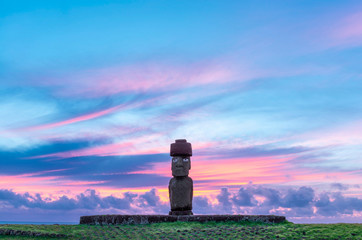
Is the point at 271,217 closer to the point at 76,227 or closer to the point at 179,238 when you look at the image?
the point at 179,238

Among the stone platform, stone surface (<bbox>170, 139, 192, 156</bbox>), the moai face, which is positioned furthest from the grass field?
stone surface (<bbox>170, 139, 192, 156</bbox>)

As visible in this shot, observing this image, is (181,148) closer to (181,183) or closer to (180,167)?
(180,167)

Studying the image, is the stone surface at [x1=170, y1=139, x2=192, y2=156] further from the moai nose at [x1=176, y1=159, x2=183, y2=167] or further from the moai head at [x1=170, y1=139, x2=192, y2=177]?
the moai nose at [x1=176, y1=159, x2=183, y2=167]

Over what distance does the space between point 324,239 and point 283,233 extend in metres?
2.03

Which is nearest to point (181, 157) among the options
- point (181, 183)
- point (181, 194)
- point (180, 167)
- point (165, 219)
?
point (180, 167)

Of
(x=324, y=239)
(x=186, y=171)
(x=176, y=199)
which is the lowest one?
(x=324, y=239)

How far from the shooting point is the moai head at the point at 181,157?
28234 millimetres

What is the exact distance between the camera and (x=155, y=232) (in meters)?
22.2

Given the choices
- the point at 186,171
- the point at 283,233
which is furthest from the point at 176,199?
the point at 283,233

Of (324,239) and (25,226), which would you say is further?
(25,226)

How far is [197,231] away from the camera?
2202 cm

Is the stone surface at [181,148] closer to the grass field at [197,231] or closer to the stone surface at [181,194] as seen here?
the stone surface at [181,194]

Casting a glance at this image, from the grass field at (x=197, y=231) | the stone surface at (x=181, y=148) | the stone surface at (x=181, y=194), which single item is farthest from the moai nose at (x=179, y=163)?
the grass field at (x=197, y=231)

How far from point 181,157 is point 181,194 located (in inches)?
98.7
